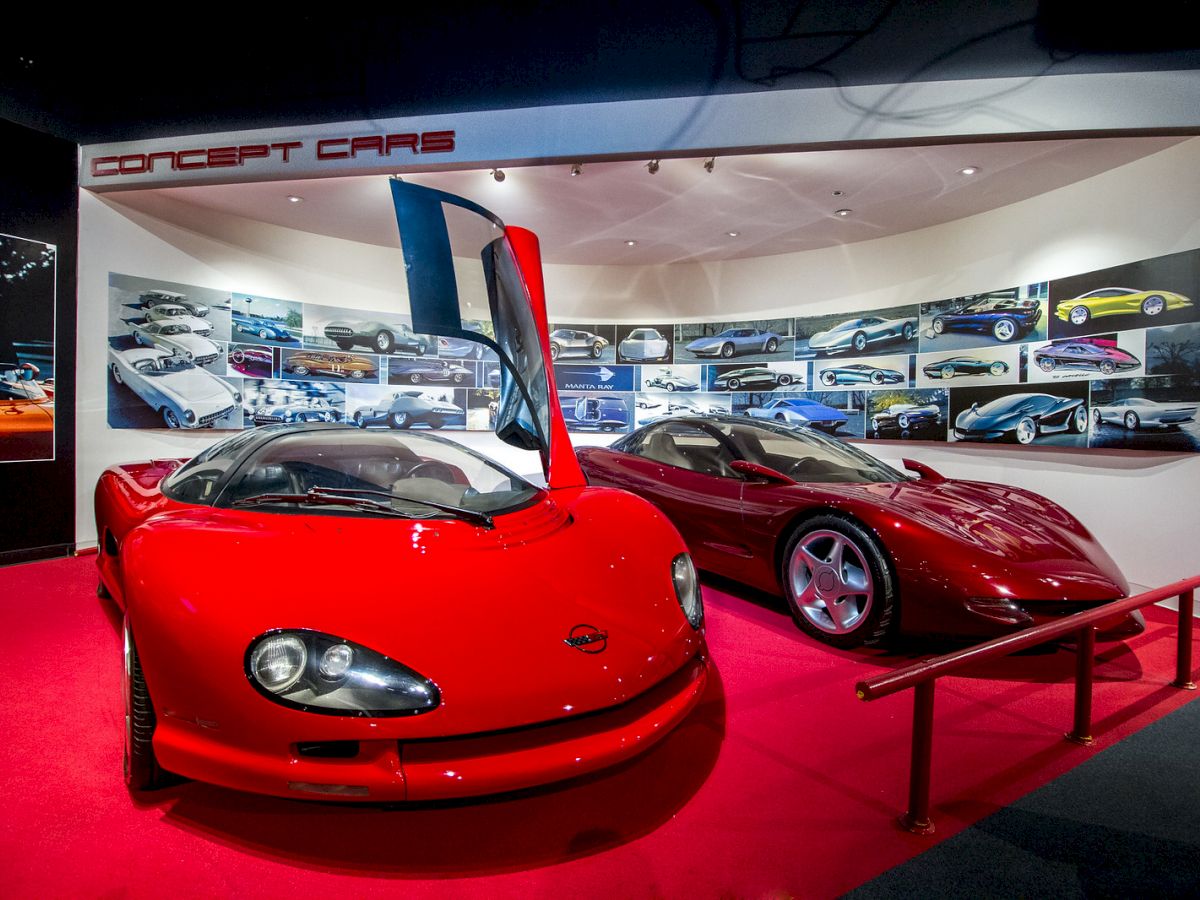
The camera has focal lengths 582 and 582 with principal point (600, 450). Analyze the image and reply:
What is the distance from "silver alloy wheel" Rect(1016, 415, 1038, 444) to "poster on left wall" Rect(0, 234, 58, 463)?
23.5 ft

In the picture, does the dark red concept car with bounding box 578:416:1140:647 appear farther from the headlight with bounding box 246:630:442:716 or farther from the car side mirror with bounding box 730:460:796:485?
the headlight with bounding box 246:630:442:716

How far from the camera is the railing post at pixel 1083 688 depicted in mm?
1860

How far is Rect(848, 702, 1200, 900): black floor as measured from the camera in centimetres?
125

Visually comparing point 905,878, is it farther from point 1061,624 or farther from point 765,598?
point 765,598

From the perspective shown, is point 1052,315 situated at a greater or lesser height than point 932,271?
lesser

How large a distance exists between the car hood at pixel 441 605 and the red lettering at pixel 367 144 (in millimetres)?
2929

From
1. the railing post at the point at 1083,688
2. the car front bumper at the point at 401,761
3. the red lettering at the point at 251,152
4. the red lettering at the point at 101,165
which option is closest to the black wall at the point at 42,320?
the red lettering at the point at 101,165

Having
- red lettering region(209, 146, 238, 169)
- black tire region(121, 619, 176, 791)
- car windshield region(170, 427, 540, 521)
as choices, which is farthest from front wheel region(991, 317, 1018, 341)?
red lettering region(209, 146, 238, 169)

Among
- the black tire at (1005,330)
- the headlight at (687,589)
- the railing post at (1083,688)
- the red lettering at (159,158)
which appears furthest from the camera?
the black tire at (1005,330)

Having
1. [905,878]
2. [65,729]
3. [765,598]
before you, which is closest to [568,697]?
[905,878]

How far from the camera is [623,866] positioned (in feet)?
4.27

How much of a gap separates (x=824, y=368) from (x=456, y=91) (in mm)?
4065

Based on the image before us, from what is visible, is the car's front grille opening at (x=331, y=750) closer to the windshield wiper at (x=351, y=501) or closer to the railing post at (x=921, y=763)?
the windshield wiper at (x=351, y=501)

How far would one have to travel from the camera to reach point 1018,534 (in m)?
2.51
